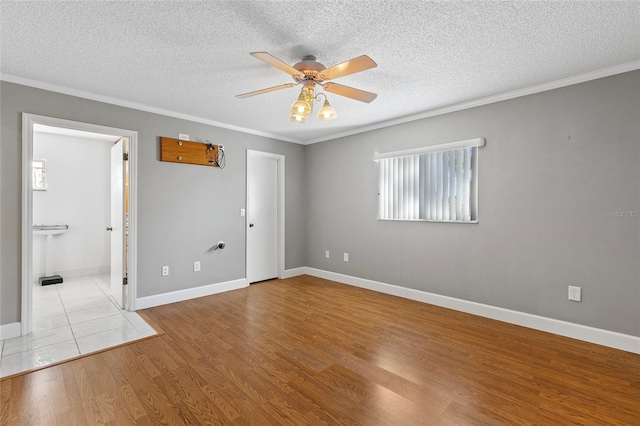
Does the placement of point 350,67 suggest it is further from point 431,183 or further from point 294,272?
point 294,272

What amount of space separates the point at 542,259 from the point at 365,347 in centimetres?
202

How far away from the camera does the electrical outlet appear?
276 centimetres

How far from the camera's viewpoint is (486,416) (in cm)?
174

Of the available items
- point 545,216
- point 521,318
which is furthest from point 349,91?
point 521,318

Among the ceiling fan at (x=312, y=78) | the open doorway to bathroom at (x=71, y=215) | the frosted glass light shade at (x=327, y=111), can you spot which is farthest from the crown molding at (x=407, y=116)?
the frosted glass light shade at (x=327, y=111)

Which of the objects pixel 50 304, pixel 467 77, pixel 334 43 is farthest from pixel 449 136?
pixel 50 304

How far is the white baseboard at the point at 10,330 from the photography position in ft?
9.00

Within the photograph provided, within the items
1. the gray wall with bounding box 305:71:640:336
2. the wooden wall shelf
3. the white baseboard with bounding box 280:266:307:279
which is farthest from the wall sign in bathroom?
the gray wall with bounding box 305:71:640:336

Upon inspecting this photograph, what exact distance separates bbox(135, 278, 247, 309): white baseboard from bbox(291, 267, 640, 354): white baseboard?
1926mm

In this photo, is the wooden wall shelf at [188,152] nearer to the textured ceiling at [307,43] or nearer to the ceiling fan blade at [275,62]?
the textured ceiling at [307,43]

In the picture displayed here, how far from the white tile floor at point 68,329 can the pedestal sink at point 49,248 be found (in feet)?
1.37

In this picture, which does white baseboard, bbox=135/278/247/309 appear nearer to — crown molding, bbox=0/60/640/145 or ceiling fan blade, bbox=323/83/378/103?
crown molding, bbox=0/60/640/145

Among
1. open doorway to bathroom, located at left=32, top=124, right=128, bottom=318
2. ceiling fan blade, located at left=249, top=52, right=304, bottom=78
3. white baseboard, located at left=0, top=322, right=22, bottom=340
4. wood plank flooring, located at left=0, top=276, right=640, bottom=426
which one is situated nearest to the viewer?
wood plank flooring, located at left=0, top=276, right=640, bottom=426

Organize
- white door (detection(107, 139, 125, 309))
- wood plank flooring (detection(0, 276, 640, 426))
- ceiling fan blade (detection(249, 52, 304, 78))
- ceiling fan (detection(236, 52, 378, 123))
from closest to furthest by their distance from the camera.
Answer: wood plank flooring (detection(0, 276, 640, 426)) < ceiling fan blade (detection(249, 52, 304, 78)) < ceiling fan (detection(236, 52, 378, 123)) < white door (detection(107, 139, 125, 309))
